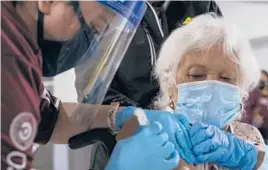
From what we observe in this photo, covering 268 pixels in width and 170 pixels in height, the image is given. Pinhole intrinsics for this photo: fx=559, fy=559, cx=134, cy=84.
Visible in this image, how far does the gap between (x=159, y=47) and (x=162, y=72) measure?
157 mm

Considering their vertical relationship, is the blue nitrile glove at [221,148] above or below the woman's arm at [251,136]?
above

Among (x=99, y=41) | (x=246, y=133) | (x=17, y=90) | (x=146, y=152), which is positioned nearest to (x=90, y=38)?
(x=99, y=41)

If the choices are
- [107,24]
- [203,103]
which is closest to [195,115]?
[203,103]

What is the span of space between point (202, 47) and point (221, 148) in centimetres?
21

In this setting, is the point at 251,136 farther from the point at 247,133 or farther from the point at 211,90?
the point at 211,90

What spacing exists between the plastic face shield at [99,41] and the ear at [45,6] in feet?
0.11

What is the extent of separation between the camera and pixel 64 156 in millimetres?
1204

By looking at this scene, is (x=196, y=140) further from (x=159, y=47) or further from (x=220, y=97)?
(x=159, y=47)

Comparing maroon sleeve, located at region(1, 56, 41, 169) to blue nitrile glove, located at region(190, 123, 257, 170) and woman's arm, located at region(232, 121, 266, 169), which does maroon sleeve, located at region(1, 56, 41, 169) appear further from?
woman's arm, located at region(232, 121, 266, 169)

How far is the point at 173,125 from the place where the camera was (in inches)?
38.9

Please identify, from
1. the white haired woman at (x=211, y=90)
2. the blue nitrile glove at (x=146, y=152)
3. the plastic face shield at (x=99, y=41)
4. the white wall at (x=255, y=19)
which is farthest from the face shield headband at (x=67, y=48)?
the white wall at (x=255, y=19)

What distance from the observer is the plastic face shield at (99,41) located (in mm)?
664

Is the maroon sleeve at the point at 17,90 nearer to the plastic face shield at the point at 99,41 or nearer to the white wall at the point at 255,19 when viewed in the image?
the plastic face shield at the point at 99,41

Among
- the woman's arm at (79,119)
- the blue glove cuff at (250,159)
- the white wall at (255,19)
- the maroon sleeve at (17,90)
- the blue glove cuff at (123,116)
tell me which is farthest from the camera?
the white wall at (255,19)
